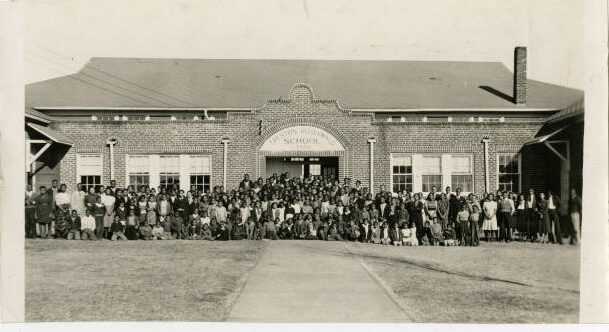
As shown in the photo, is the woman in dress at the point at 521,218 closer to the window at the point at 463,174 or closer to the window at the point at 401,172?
the window at the point at 463,174

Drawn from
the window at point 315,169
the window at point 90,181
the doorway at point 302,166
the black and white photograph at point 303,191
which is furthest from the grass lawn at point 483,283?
the window at point 315,169

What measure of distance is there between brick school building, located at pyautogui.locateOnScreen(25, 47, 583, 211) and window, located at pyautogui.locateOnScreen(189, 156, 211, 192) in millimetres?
32

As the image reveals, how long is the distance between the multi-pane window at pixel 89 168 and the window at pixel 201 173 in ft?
9.34

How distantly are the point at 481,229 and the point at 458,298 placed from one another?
22.7 ft

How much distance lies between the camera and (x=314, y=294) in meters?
7.88

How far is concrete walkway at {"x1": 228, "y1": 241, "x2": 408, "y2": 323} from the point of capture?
23.3 feet

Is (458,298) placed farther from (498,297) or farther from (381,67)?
(381,67)

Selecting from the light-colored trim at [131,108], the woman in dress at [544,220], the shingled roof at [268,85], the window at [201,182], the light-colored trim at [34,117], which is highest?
the shingled roof at [268,85]

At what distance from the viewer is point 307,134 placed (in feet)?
59.6

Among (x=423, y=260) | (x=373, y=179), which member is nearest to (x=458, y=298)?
(x=423, y=260)

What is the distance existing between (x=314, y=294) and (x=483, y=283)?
2648 millimetres

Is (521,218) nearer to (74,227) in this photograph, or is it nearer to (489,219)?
(489,219)

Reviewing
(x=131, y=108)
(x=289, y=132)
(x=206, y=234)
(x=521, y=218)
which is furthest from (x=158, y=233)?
(x=521, y=218)

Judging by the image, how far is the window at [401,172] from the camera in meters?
18.4
